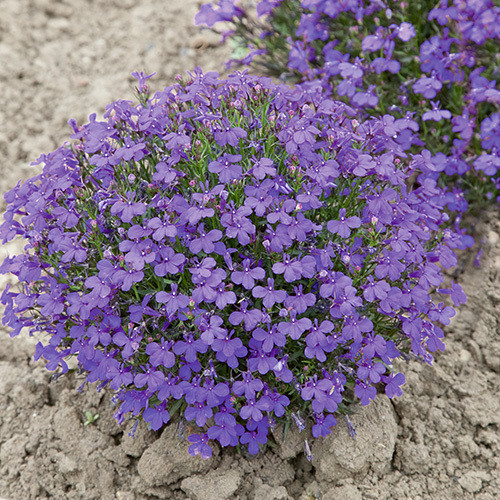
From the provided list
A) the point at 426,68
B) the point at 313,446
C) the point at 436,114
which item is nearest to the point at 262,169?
the point at 313,446

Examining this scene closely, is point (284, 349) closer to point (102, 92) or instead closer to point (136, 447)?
point (136, 447)

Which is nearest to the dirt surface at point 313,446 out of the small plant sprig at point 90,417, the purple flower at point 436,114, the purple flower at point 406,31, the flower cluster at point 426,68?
the small plant sprig at point 90,417

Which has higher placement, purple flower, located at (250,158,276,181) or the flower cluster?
purple flower, located at (250,158,276,181)

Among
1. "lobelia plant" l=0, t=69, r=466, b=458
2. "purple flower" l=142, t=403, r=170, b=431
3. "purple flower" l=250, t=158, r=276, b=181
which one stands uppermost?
"purple flower" l=250, t=158, r=276, b=181

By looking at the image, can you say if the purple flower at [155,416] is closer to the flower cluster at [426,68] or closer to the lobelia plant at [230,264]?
the lobelia plant at [230,264]

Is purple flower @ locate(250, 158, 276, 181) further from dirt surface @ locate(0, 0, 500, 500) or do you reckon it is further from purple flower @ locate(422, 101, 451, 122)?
purple flower @ locate(422, 101, 451, 122)

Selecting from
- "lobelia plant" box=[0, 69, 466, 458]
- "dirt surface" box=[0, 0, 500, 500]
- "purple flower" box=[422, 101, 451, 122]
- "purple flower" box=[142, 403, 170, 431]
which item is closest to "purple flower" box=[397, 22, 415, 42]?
"purple flower" box=[422, 101, 451, 122]

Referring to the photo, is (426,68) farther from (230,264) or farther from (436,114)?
(230,264)
